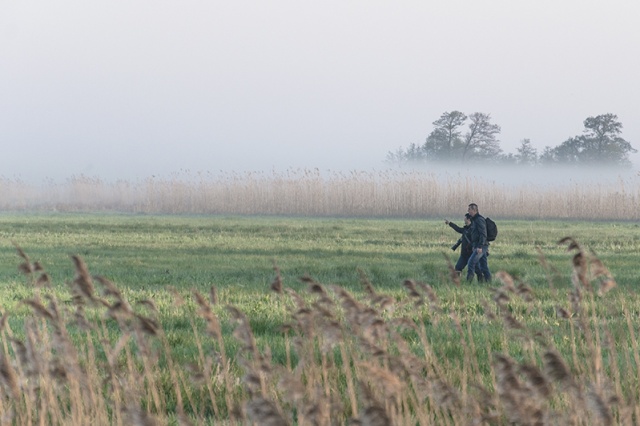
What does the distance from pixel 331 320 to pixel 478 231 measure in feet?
28.8

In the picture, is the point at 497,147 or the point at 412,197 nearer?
the point at 412,197

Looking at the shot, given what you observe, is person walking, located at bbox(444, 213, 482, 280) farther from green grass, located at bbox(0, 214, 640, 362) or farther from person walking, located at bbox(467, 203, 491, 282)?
green grass, located at bbox(0, 214, 640, 362)

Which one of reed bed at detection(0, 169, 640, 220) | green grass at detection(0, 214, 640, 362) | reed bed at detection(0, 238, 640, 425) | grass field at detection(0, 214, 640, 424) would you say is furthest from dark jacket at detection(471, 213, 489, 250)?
reed bed at detection(0, 169, 640, 220)

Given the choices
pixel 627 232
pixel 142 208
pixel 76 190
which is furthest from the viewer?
pixel 76 190

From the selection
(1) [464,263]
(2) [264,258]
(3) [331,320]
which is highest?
(3) [331,320]

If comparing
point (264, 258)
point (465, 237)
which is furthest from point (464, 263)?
point (264, 258)

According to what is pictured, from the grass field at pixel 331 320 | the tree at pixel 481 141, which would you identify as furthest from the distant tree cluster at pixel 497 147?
the grass field at pixel 331 320

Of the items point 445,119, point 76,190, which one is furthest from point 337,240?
point 445,119

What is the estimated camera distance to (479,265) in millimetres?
→ 12578

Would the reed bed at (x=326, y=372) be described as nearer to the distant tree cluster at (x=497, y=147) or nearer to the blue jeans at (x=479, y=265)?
the blue jeans at (x=479, y=265)

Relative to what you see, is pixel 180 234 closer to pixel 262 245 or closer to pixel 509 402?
pixel 262 245

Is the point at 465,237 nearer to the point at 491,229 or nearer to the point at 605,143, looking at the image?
the point at 491,229

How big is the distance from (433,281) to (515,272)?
2023 millimetres

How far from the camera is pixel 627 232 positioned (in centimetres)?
2612
